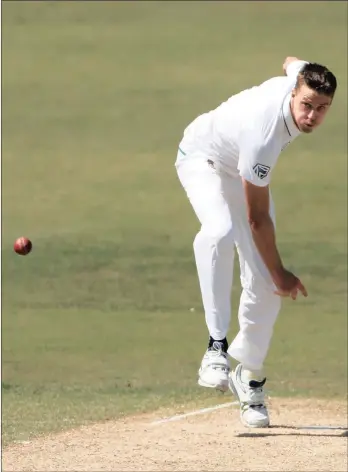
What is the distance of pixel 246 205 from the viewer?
7195 millimetres

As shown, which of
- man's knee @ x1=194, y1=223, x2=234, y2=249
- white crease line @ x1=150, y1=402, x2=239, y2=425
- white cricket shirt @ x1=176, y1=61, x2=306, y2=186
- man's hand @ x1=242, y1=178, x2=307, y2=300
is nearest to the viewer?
white cricket shirt @ x1=176, y1=61, x2=306, y2=186

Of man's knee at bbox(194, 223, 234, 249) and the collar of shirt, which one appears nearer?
the collar of shirt

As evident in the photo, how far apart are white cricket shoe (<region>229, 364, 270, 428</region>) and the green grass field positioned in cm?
84

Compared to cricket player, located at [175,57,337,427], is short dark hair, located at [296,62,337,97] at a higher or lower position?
Result: higher

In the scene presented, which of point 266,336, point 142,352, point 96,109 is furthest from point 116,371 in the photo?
point 96,109

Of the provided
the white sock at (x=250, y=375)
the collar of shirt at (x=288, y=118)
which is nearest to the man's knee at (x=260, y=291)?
the white sock at (x=250, y=375)

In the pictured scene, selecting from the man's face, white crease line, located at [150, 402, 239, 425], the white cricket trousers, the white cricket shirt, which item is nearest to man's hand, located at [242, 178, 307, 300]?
the white cricket shirt

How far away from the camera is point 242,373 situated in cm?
796

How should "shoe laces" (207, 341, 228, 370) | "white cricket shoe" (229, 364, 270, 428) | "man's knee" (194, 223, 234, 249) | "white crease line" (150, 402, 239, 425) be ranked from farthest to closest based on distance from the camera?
"white crease line" (150, 402, 239, 425) < "white cricket shoe" (229, 364, 270, 428) < "shoe laces" (207, 341, 228, 370) < "man's knee" (194, 223, 234, 249)

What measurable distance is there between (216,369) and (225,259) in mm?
589

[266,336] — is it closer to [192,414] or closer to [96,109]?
[192,414]

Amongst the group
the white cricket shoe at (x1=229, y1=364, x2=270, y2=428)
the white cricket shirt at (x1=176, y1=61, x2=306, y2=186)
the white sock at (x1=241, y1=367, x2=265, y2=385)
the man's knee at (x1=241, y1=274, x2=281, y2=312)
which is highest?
the white cricket shirt at (x1=176, y1=61, x2=306, y2=186)

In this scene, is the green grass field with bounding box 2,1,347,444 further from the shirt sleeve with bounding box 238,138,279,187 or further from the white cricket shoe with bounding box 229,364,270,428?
the shirt sleeve with bounding box 238,138,279,187

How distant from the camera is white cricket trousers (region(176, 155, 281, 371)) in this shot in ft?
24.1
